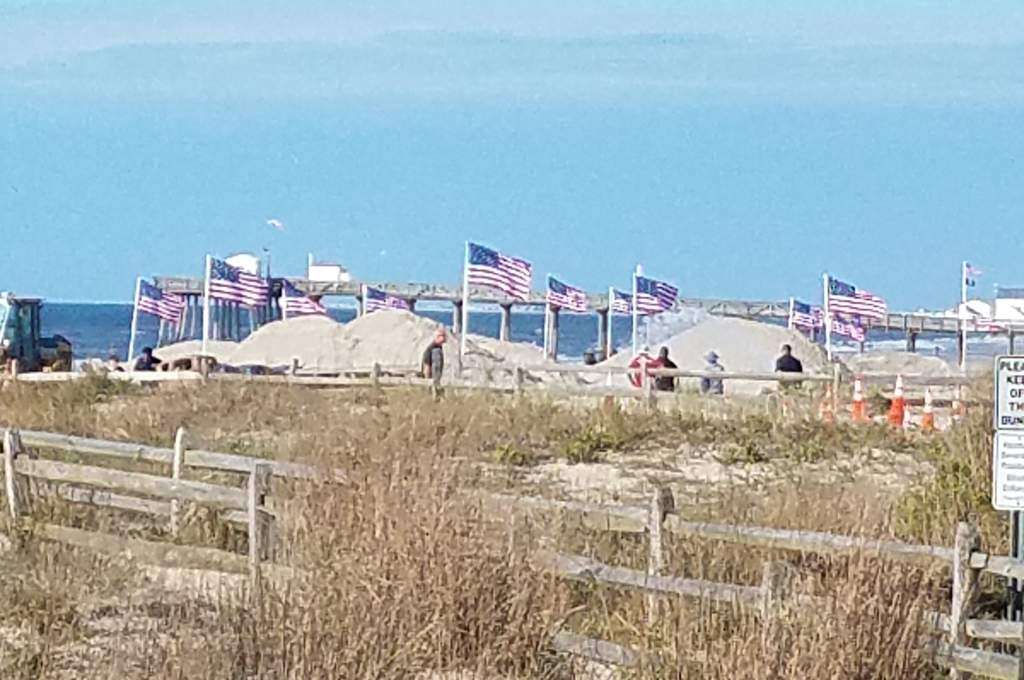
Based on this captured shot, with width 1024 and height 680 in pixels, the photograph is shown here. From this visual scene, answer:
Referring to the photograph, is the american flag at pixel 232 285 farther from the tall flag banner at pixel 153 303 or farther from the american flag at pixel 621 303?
the american flag at pixel 621 303

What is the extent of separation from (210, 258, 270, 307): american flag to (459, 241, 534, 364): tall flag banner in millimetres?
7862

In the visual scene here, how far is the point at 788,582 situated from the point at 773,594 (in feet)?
0.80

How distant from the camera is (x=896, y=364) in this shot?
47188 millimetres

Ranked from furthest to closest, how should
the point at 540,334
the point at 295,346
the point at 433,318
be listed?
the point at 540,334, the point at 433,318, the point at 295,346

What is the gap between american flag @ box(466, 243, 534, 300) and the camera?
40.1 meters

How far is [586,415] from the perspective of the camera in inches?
896

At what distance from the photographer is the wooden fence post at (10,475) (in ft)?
44.6

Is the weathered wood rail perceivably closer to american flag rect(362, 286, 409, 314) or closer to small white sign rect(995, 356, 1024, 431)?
small white sign rect(995, 356, 1024, 431)

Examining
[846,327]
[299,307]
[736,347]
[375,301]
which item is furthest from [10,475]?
[375,301]

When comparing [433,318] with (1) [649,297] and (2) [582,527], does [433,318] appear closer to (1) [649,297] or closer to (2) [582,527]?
(1) [649,297]

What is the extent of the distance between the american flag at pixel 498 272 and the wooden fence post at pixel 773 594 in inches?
1262

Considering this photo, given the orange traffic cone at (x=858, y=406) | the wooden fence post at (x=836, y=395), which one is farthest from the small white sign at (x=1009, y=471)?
the wooden fence post at (x=836, y=395)

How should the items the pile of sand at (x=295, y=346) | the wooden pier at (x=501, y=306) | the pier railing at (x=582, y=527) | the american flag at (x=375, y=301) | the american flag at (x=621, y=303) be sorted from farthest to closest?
the wooden pier at (x=501, y=306), the american flag at (x=375, y=301), the american flag at (x=621, y=303), the pile of sand at (x=295, y=346), the pier railing at (x=582, y=527)

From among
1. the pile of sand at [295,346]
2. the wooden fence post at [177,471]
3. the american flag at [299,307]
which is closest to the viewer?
the wooden fence post at [177,471]
